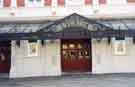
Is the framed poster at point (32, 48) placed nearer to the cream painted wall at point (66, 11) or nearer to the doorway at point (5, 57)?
the cream painted wall at point (66, 11)

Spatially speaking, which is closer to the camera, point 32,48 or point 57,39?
point 57,39

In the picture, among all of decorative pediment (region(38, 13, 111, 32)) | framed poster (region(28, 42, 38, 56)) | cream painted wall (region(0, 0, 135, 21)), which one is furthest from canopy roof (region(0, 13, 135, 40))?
framed poster (region(28, 42, 38, 56))

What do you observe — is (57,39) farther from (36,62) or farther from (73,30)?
(36,62)

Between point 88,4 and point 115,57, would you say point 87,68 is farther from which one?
point 88,4

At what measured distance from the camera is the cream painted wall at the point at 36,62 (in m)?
22.3

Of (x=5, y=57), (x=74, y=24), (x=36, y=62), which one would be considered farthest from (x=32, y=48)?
(x=74, y=24)

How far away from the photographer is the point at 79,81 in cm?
1909

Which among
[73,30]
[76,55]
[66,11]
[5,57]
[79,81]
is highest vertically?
[66,11]

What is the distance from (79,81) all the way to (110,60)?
3891 millimetres

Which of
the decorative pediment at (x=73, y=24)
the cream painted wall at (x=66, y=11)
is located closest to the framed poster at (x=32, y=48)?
the cream painted wall at (x=66, y=11)

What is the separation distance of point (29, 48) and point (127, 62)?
690cm

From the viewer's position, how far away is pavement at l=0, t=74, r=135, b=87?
58.7 ft

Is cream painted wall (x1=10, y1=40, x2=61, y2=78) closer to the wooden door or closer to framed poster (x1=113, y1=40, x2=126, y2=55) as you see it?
→ the wooden door

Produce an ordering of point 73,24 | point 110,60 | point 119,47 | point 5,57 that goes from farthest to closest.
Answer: point 5,57
point 119,47
point 110,60
point 73,24
